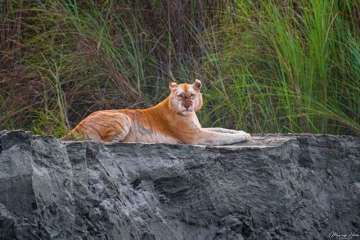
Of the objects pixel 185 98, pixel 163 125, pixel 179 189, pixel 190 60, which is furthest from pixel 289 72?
pixel 179 189

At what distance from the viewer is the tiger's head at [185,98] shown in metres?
7.15

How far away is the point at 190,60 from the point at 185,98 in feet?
5.69

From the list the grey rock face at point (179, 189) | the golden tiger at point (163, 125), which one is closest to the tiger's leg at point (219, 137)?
the golden tiger at point (163, 125)

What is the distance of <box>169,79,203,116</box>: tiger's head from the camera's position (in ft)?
23.5

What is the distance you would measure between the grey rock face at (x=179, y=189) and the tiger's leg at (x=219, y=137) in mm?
114

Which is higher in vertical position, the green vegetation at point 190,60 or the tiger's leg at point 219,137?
the green vegetation at point 190,60

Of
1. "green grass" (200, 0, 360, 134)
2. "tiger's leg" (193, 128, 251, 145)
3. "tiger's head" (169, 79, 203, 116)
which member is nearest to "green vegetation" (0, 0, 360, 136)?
"green grass" (200, 0, 360, 134)

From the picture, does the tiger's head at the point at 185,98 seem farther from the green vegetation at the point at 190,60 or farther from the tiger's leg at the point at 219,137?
the green vegetation at the point at 190,60

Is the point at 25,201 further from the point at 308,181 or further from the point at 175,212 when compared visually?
the point at 308,181

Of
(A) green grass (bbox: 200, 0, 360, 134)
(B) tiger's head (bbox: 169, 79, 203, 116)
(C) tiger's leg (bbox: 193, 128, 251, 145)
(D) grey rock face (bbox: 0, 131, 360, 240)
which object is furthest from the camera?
(A) green grass (bbox: 200, 0, 360, 134)

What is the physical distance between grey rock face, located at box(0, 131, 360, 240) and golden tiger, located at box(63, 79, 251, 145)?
485mm

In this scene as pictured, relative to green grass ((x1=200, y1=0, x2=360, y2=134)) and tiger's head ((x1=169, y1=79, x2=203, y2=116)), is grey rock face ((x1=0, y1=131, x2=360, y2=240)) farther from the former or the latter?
green grass ((x1=200, y1=0, x2=360, y2=134))

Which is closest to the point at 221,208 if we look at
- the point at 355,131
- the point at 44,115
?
the point at 355,131

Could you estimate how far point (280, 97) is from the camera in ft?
25.9
